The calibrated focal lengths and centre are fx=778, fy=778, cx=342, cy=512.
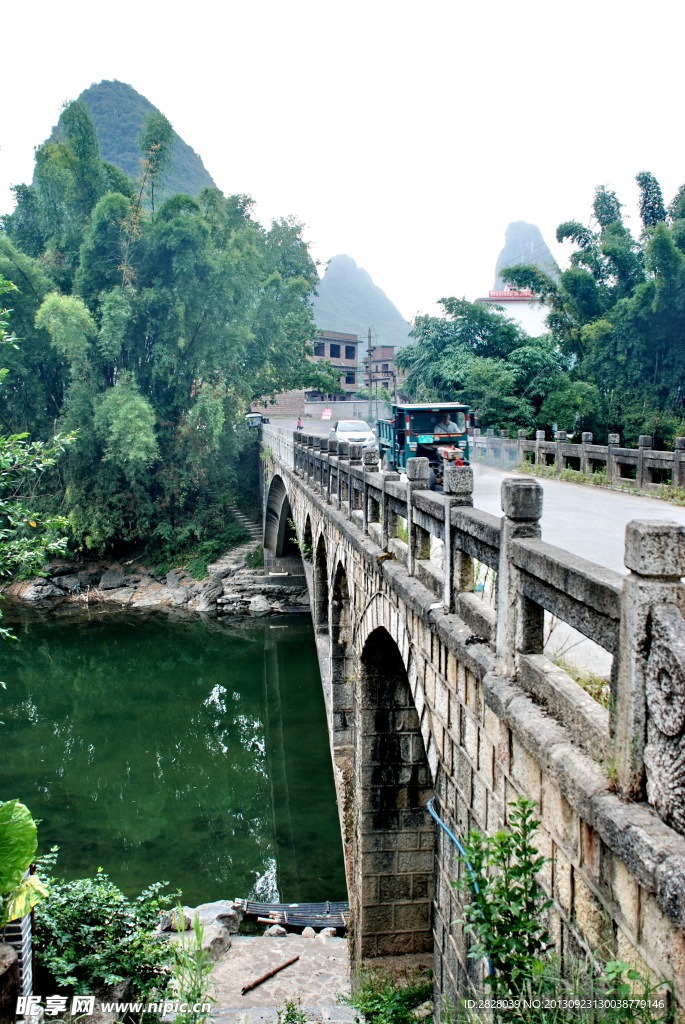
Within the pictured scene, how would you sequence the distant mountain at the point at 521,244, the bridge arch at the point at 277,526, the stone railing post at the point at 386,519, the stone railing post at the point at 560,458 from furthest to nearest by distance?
the distant mountain at the point at 521,244, the bridge arch at the point at 277,526, the stone railing post at the point at 560,458, the stone railing post at the point at 386,519

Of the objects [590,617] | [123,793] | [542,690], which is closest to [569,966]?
[542,690]

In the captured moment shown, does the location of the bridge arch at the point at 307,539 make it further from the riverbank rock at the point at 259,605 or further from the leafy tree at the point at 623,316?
the leafy tree at the point at 623,316

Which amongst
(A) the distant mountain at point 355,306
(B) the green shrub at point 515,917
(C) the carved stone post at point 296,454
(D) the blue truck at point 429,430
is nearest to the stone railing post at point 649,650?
(B) the green shrub at point 515,917

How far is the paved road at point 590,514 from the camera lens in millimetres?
7984

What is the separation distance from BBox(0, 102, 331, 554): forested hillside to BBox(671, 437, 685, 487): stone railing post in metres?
19.6

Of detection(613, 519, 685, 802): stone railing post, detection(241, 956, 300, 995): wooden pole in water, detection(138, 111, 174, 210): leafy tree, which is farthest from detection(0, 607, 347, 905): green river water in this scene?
detection(138, 111, 174, 210): leafy tree

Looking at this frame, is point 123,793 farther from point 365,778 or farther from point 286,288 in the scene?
point 286,288

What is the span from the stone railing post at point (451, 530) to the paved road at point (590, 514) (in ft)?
7.78

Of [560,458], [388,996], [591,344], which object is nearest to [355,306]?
[591,344]

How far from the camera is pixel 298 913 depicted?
467 inches

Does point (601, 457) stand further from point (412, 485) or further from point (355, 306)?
point (355, 306)

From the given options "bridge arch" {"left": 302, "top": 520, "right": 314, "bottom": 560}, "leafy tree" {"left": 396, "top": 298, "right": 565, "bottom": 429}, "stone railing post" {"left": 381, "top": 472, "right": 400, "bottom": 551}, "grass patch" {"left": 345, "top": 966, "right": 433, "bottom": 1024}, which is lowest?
"grass patch" {"left": 345, "top": 966, "right": 433, "bottom": 1024}

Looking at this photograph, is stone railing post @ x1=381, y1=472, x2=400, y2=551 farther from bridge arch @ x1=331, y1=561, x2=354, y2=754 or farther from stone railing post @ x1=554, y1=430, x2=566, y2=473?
stone railing post @ x1=554, y1=430, x2=566, y2=473

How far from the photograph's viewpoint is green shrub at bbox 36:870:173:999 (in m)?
6.95
